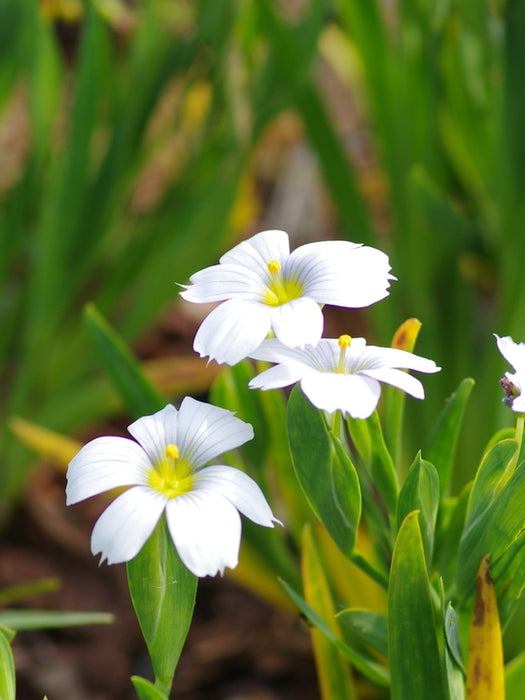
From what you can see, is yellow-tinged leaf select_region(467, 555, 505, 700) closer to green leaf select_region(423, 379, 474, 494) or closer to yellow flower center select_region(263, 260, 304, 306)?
green leaf select_region(423, 379, 474, 494)

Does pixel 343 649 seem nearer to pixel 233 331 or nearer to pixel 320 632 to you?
pixel 320 632

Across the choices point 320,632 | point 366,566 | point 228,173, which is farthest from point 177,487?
point 228,173

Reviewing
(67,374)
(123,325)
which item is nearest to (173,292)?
(123,325)

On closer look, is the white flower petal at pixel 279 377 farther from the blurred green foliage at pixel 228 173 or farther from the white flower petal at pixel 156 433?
the blurred green foliage at pixel 228 173

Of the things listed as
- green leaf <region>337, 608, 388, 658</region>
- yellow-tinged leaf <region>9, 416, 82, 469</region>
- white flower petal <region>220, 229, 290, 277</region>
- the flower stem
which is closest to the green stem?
green leaf <region>337, 608, 388, 658</region>

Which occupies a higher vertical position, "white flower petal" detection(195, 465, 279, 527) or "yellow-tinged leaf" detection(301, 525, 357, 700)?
A: "white flower petal" detection(195, 465, 279, 527)

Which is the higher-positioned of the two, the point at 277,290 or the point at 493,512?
the point at 277,290

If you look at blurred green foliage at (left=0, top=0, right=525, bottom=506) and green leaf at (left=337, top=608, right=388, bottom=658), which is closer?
green leaf at (left=337, top=608, right=388, bottom=658)

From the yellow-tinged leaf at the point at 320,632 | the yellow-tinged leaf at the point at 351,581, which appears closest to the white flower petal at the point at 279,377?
the yellow-tinged leaf at the point at 320,632
